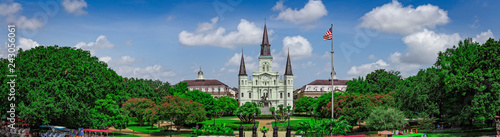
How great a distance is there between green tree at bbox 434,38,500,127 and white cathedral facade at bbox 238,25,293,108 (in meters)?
81.2

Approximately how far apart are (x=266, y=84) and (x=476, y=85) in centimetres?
8739

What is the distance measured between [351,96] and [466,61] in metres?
11.5

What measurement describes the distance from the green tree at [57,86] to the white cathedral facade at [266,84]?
279 feet

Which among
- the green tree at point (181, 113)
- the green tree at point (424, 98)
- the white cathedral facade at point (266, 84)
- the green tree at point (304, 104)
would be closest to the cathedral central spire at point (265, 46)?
the white cathedral facade at point (266, 84)

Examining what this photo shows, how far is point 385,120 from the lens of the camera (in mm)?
35125

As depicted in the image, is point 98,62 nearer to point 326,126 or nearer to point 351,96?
point 326,126

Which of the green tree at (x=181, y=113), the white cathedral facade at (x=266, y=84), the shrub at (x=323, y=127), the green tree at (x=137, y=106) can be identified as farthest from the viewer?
the white cathedral facade at (x=266, y=84)

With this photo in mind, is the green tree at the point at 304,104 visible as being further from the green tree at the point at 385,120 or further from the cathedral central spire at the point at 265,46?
the green tree at the point at 385,120

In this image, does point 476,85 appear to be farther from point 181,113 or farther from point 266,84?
point 266,84

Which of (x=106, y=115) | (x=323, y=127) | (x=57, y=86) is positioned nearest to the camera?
(x=57, y=86)

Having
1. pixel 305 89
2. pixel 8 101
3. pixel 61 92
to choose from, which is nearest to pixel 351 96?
pixel 61 92

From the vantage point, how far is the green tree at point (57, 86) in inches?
1124

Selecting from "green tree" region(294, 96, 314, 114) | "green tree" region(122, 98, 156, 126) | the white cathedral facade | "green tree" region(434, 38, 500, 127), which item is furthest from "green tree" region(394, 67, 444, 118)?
the white cathedral facade

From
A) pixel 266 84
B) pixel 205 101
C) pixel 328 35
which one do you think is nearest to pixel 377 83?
pixel 205 101
